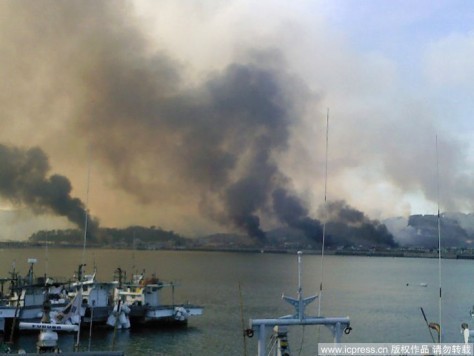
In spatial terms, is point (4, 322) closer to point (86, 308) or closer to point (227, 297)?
point (86, 308)

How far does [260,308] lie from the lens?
99000 millimetres

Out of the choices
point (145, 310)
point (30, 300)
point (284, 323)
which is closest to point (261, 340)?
point (284, 323)

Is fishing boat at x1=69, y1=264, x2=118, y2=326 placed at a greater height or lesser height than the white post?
lesser

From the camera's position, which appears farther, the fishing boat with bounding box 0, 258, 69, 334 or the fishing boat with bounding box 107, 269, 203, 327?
the fishing boat with bounding box 107, 269, 203, 327

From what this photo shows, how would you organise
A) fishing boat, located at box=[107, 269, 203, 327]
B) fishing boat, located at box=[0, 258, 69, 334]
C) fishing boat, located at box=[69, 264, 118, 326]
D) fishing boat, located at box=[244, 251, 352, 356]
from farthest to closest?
fishing boat, located at box=[107, 269, 203, 327] < fishing boat, located at box=[69, 264, 118, 326] < fishing boat, located at box=[0, 258, 69, 334] < fishing boat, located at box=[244, 251, 352, 356]

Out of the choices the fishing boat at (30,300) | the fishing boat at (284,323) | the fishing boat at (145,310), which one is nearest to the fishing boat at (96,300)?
the fishing boat at (145,310)

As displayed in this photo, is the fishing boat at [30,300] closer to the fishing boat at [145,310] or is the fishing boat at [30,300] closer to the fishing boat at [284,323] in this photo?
the fishing boat at [145,310]

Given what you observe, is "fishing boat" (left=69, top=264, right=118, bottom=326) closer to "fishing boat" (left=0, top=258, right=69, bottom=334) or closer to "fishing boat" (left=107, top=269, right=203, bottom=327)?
"fishing boat" (left=107, top=269, right=203, bottom=327)

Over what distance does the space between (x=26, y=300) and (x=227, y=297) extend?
189ft

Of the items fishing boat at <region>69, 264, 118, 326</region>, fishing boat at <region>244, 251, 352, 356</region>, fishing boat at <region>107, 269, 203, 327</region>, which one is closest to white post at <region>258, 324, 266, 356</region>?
fishing boat at <region>244, 251, 352, 356</region>

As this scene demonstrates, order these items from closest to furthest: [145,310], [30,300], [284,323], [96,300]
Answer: [284,323] → [30,300] → [96,300] → [145,310]

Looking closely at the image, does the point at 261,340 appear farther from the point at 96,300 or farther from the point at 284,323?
the point at 96,300

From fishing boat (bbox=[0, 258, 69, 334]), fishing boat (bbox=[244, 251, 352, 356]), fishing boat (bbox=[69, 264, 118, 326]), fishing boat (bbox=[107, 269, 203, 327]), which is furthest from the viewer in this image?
fishing boat (bbox=[107, 269, 203, 327])

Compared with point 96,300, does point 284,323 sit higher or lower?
higher
